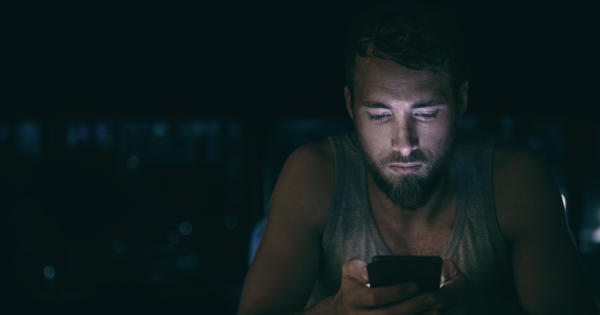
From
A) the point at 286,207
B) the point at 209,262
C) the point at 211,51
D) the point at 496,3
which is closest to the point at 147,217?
the point at 209,262

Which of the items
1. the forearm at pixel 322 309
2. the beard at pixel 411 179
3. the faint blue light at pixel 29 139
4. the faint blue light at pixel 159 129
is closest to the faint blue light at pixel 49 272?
the faint blue light at pixel 29 139

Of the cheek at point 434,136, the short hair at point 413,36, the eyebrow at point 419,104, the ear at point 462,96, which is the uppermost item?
the short hair at point 413,36

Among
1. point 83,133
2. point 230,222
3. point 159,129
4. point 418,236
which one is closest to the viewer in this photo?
point 418,236

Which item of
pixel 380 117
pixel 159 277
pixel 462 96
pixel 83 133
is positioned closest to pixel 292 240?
pixel 380 117

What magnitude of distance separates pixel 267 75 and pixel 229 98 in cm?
48

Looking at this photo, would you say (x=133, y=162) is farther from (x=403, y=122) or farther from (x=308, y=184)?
(x=403, y=122)

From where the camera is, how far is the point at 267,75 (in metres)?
4.93

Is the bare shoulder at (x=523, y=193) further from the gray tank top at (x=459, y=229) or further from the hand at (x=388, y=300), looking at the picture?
the hand at (x=388, y=300)

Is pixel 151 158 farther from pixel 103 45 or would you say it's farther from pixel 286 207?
pixel 286 207

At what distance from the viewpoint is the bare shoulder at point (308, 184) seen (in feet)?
4.27

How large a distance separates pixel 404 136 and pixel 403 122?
3cm

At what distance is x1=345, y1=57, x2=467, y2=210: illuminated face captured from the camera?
3.72 feet

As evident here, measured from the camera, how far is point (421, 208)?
1331 mm

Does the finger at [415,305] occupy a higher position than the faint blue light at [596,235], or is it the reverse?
the finger at [415,305]
